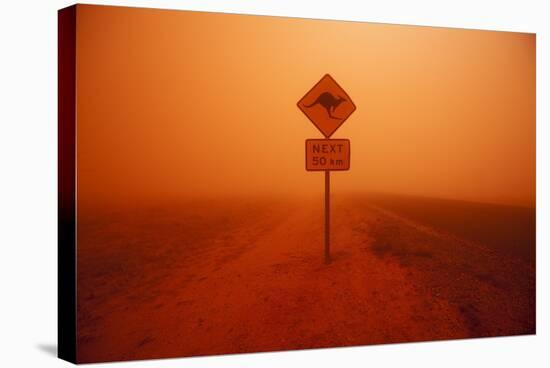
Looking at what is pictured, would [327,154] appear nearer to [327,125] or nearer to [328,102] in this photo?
[327,125]

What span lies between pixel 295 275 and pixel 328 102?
1211 mm

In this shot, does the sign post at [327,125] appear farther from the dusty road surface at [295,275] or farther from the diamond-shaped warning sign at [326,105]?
the dusty road surface at [295,275]

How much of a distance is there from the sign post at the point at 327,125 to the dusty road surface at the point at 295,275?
202mm

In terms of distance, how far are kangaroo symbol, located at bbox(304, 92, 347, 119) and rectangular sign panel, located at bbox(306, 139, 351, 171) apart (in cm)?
19

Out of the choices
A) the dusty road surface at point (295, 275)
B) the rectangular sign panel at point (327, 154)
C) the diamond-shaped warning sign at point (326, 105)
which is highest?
the diamond-shaped warning sign at point (326, 105)

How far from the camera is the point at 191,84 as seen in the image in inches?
195

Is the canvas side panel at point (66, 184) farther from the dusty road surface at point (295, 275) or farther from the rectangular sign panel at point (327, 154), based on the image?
the rectangular sign panel at point (327, 154)

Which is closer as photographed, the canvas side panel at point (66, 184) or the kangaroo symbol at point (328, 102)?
the canvas side panel at point (66, 184)

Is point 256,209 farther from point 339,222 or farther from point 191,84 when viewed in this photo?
point 191,84

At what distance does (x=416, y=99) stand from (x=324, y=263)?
1380 millimetres

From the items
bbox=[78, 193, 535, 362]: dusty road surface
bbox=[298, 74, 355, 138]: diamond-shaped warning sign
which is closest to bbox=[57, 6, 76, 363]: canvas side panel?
bbox=[78, 193, 535, 362]: dusty road surface

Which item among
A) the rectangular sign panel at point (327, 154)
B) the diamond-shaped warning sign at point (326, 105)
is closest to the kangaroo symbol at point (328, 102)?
the diamond-shaped warning sign at point (326, 105)

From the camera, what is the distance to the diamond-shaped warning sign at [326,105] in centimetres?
523

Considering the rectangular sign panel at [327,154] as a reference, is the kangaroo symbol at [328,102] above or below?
above
